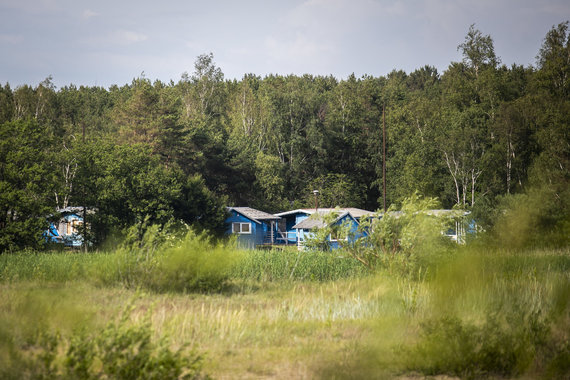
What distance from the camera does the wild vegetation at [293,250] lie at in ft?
24.5

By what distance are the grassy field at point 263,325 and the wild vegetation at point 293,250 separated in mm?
43

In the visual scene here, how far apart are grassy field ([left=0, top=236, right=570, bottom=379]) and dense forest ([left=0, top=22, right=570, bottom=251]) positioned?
3.56 m

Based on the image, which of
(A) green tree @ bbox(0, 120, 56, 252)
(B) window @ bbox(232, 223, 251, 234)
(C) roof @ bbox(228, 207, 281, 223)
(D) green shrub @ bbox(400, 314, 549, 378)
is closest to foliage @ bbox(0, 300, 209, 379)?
(D) green shrub @ bbox(400, 314, 549, 378)

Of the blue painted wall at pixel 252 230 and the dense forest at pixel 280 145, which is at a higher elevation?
the dense forest at pixel 280 145

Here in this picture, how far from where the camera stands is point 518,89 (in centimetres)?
4572

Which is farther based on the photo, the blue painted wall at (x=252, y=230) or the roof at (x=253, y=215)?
the roof at (x=253, y=215)

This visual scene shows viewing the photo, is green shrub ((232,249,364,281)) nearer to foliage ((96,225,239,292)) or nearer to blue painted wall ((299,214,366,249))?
blue painted wall ((299,214,366,249))

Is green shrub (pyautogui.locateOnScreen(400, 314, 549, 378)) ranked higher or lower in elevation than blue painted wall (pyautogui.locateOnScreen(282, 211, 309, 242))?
lower

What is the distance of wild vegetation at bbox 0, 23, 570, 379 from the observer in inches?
294

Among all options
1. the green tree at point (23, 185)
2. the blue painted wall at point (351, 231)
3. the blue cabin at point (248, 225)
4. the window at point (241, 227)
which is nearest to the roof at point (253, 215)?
the blue cabin at point (248, 225)

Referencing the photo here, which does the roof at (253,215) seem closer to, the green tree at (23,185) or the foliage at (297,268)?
the green tree at (23,185)

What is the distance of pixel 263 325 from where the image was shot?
938 cm

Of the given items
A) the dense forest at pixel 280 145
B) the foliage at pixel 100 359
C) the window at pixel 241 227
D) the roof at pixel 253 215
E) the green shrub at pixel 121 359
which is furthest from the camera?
the window at pixel 241 227

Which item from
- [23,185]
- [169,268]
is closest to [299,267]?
[169,268]
